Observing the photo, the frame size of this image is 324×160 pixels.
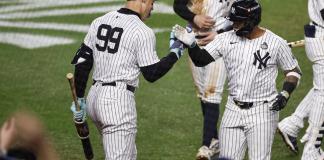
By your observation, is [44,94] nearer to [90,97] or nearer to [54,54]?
[54,54]

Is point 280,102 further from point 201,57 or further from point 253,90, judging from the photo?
point 201,57

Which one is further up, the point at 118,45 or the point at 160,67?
the point at 118,45

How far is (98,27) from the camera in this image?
23.8 ft

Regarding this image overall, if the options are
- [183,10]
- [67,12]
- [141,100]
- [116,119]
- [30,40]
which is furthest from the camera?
[67,12]

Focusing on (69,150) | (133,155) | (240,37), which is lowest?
(69,150)

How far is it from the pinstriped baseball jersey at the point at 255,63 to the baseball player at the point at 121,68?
58cm

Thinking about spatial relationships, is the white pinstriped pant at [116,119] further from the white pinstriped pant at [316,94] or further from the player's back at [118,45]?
the white pinstriped pant at [316,94]

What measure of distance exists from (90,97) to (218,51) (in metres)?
1.30

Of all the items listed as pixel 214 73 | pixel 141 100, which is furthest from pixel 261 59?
Answer: pixel 141 100

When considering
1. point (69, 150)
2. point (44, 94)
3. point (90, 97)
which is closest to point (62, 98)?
point (44, 94)

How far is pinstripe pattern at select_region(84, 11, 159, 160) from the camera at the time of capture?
7.09m

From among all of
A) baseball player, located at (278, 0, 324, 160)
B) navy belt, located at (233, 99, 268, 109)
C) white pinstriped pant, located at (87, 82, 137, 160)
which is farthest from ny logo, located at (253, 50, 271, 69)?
baseball player, located at (278, 0, 324, 160)

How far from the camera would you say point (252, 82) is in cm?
739

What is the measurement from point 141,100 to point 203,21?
2.70 metres
